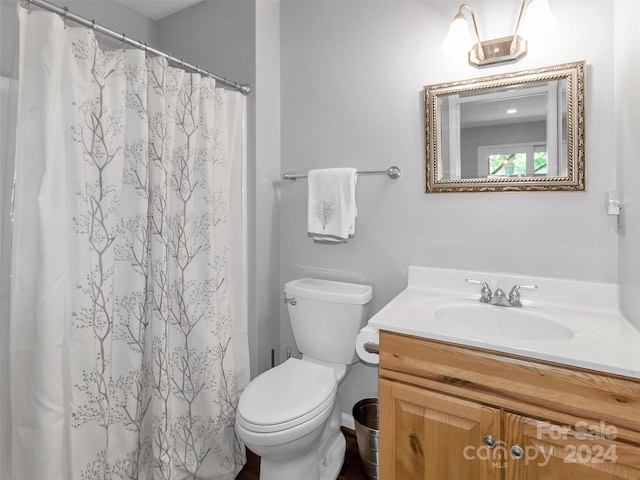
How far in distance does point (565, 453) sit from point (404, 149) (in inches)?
50.5

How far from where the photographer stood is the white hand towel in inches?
67.1

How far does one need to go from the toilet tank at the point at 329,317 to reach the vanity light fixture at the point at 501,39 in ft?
3.71

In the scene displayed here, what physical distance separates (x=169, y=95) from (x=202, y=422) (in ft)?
4.69

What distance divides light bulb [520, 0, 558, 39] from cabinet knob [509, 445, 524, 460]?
1.43 metres

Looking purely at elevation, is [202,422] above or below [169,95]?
below

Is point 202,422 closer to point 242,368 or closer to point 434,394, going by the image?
point 242,368

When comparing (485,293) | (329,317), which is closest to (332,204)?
(329,317)

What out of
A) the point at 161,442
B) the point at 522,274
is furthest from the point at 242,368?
the point at 522,274

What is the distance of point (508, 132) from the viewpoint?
4.65 ft

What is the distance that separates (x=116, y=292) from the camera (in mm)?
1286

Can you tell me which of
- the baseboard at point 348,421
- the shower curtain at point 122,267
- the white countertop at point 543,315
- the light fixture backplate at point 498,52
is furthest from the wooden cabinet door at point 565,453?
the light fixture backplate at point 498,52

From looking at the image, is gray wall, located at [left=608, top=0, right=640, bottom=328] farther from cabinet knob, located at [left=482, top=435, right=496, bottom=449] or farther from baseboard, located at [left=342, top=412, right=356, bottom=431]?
baseboard, located at [left=342, top=412, right=356, bottom=431]

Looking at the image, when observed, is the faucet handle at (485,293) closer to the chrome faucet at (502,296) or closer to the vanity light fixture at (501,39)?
the chrome faucet at (502,296)

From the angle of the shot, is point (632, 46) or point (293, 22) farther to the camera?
point (293, 22)
